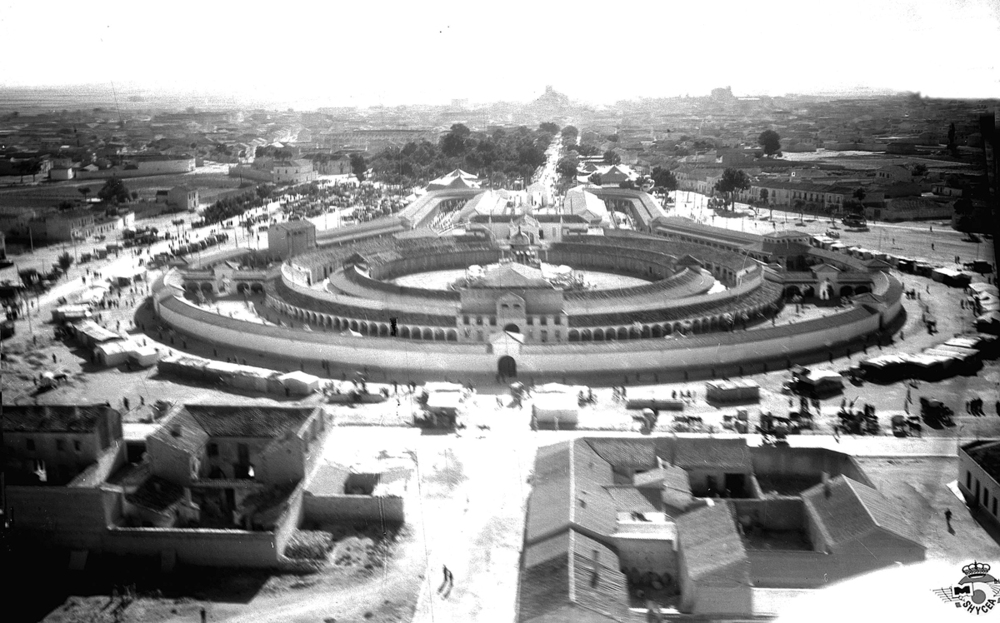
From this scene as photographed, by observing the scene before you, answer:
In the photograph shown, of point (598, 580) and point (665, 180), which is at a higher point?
point (665, 180)

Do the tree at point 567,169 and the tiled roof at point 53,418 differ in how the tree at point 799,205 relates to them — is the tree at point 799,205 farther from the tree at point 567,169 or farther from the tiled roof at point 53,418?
the tiled roof at point 53,418

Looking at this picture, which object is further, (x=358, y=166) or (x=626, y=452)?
(x=358, y=166)

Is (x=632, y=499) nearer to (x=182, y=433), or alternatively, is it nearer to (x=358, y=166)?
(x=182, y=433)

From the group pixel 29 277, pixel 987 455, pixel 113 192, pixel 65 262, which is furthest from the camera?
pixel 113 192

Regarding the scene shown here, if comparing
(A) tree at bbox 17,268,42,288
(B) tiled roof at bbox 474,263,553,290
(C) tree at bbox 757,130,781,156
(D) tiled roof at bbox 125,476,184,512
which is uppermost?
(C) tree at bbox 757,130,781,156

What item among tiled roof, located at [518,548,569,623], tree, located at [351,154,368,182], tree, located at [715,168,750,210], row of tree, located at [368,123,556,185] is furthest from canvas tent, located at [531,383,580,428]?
tree, located at [351,154,368,182]

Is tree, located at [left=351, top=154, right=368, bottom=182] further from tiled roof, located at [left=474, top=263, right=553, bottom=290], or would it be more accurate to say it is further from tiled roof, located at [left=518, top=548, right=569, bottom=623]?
tiled roof, located at [left=518, top=548, right=569, bottom=623]

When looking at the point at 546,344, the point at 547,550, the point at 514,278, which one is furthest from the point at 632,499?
the point at 514,278
